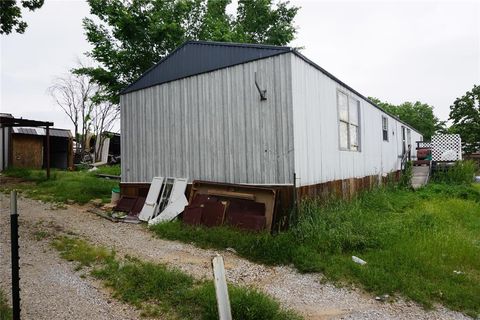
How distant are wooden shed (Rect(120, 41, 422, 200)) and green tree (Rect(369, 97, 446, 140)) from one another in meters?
33.4

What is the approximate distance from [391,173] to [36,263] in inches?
499

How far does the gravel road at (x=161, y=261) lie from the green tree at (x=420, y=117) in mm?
38880

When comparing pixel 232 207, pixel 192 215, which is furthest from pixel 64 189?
pixel 232 207

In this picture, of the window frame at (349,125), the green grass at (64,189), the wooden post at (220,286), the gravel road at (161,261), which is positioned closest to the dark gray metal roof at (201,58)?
the window frame at (349,125)

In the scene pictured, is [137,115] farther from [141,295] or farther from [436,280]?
[436,280]

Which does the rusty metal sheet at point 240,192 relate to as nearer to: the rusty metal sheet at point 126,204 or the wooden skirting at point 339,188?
the wooden skirting at point 339,188

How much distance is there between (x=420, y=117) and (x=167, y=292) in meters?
42.7

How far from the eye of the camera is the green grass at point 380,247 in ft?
12.8

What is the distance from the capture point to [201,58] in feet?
25.6

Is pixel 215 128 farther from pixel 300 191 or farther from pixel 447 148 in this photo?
pixel 447 148

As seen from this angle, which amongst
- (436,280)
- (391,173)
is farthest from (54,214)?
(391,173)

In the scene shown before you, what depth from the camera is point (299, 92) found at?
21.1 ft

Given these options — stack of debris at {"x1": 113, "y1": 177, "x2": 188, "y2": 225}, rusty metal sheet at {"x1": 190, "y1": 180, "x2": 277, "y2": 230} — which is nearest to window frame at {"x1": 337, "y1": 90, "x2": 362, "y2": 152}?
rusty metal sheet at {"x1": 190, "y1": 180, "x2": 277, "y2": 230}

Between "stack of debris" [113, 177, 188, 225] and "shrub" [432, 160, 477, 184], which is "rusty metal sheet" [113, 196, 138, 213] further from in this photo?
"shrub" [432, 160, 477, 184]
